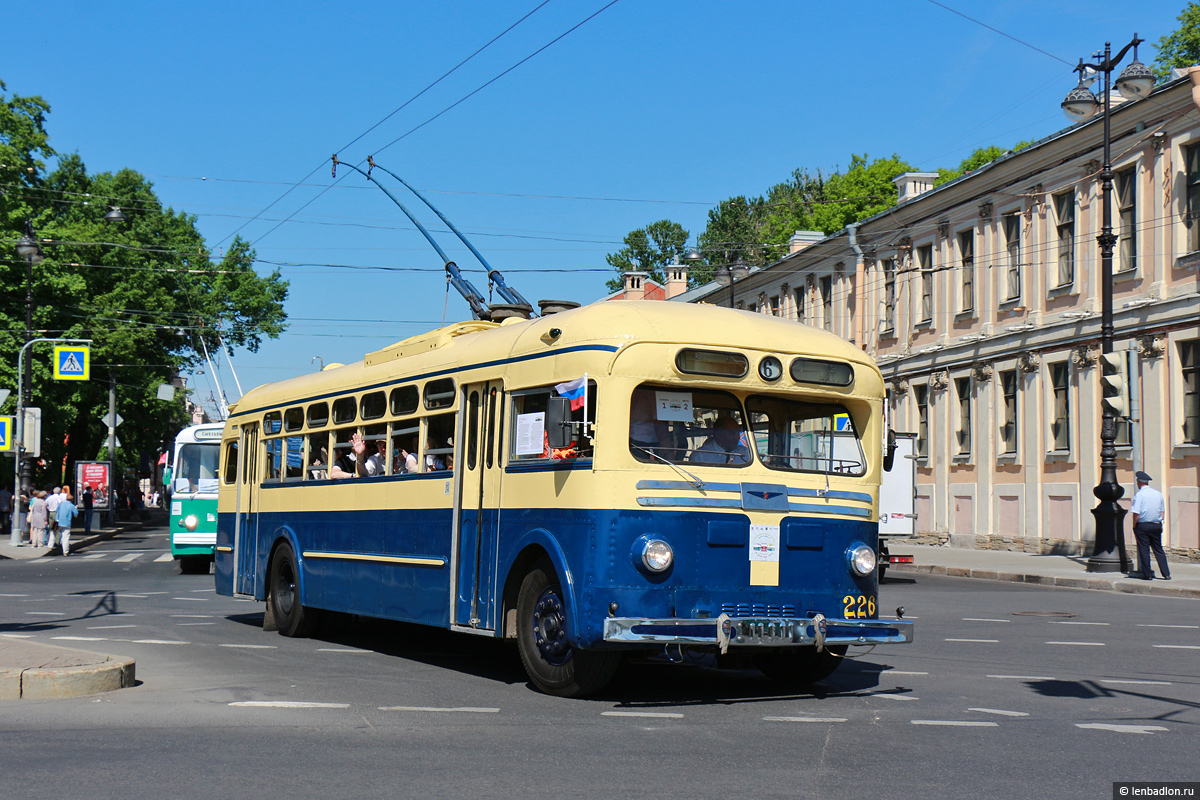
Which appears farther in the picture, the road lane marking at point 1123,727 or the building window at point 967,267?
the building window at point 967,267

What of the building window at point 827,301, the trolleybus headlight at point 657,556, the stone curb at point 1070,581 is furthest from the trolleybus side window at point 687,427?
the building window at point 827,301

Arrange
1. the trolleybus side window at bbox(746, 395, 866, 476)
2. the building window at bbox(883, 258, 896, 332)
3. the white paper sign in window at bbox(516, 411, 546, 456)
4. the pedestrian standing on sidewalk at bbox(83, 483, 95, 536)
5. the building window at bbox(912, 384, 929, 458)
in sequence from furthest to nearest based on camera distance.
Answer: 1. the pedestrian standing on sidewalk at bbox(83, 483, 95, 536)
2. the building window at bbox(883, 258, 896, 332)
3. the building window at bbox(912, 384, 929, 458)
4. the white paper sign in window at bbox(516, 411, 546, 456)
5. the trolleybus side window at bbox(746, 395, 866, 476)

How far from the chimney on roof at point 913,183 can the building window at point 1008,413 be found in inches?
433

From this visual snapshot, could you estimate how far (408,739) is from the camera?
8000mm

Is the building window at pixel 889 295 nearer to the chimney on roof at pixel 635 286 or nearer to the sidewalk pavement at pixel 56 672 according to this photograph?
the chimney on roof at pixel 635 286

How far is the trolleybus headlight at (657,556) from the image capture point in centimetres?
926

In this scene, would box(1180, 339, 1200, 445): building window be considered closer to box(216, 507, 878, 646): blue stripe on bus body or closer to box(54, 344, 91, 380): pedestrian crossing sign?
box(216, 507, 878, 646): blue stripe on bus body

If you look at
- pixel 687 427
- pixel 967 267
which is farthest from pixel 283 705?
pixel 967 267

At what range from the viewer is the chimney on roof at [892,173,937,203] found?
45.4m

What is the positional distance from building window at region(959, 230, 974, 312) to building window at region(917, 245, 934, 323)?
1640 millimetres

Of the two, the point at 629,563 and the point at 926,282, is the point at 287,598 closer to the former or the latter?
the point at 629,563

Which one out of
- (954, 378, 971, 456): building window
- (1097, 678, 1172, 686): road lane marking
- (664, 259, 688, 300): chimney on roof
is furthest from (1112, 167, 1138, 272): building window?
(664, 259, 688, 300): chimney on roof

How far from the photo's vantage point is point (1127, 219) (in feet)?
101

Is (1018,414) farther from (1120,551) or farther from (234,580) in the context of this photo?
(234,580)
